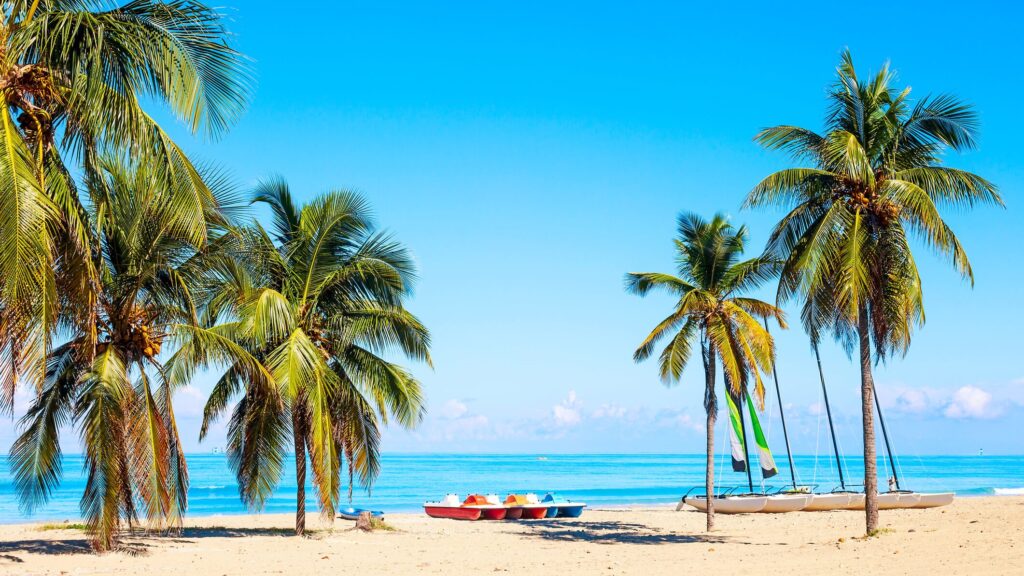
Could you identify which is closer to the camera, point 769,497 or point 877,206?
point 877,206

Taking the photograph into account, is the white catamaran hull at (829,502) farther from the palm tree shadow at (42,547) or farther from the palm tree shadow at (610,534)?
the palm tree shadow at (42,547)

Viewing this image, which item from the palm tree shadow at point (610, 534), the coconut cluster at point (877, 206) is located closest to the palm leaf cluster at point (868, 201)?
the coconut cluster at point (877, 206)

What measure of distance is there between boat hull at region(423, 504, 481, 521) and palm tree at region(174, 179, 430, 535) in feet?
33.4

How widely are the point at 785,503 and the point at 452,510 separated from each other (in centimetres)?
1087

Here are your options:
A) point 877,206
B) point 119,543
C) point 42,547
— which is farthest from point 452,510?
point 877,206

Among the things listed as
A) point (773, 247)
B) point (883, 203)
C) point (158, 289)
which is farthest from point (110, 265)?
point (883, 203)

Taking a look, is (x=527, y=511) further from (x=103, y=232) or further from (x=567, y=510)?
(x=103, y=232)

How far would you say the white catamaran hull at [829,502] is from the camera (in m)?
29.1

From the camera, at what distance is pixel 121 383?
44.7ft

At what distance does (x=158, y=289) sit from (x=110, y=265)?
0.80 metres

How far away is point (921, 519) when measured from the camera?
23.5 m

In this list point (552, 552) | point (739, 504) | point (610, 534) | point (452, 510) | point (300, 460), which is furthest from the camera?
point (452, 510)

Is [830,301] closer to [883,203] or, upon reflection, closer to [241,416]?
[883,203]

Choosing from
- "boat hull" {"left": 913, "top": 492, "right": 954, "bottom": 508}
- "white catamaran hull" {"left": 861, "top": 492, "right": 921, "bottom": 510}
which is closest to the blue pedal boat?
"white catamaran hull" {"left": 861, "top": 492, "right": 921, "bottom": 510}
